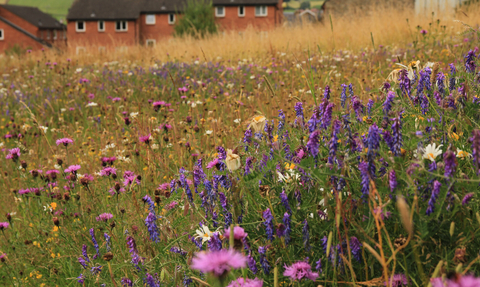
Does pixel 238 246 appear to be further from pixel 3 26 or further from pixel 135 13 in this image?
pixel 3 26

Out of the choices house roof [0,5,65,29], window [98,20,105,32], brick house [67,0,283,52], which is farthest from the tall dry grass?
house roof [0,5,65,29]

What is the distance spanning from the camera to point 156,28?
43.5m

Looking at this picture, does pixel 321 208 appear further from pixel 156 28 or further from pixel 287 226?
pixel 156 28

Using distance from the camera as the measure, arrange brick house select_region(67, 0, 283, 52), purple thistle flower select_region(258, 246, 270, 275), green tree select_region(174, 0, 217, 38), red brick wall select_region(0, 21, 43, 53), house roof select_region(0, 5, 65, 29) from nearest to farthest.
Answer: purple thistle flower select_region(258, 246, 270, 275), green tree select_region(174, 0, 217, 38), brick house select_region(67, 0, 283, 52), red brick wall select_region(0, 21, 43, 53), house roof select_region(0, 5, 65, 29)

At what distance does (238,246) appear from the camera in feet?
3.48

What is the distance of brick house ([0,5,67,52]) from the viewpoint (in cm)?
4588

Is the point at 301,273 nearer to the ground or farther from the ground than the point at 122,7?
nearer to the ground

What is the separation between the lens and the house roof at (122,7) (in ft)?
139

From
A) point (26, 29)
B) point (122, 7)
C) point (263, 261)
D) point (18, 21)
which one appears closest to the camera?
point (263, 261)

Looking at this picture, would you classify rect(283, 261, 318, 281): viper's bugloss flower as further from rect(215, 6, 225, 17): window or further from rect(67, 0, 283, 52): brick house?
rect(215, 6, 225, 17): window

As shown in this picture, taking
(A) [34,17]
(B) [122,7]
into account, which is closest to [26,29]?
(A) [34,17]

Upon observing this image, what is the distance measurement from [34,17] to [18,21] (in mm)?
5387

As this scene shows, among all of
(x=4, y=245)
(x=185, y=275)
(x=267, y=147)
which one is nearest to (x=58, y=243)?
(x=4, y=245)

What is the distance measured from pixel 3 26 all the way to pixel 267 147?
54.8 m
